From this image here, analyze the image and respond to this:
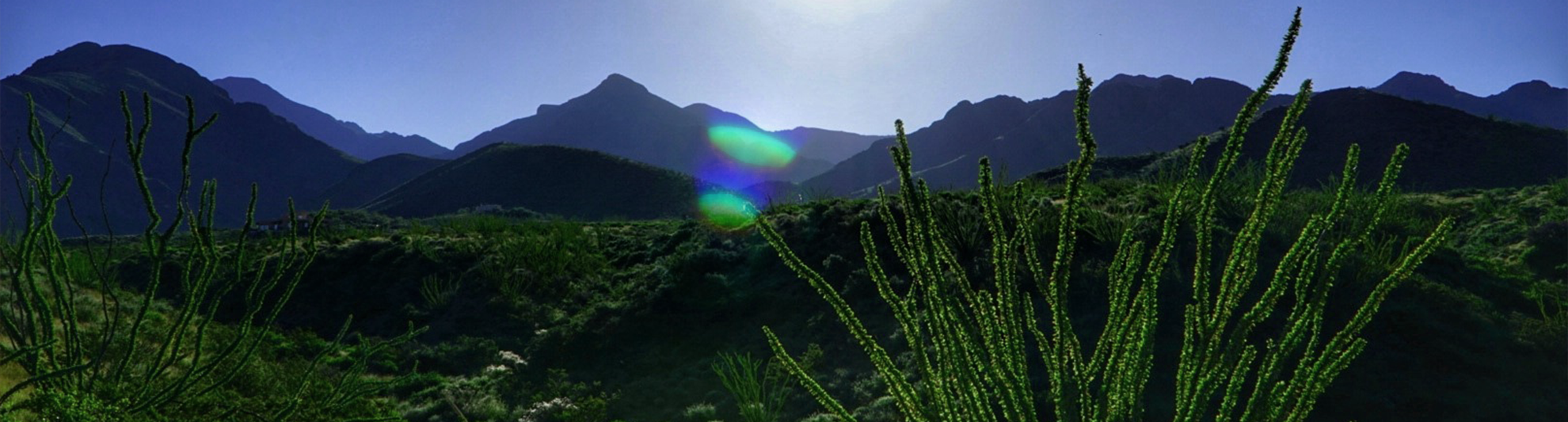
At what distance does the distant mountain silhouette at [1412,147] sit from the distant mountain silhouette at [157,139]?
113 metres

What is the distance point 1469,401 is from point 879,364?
6.62m

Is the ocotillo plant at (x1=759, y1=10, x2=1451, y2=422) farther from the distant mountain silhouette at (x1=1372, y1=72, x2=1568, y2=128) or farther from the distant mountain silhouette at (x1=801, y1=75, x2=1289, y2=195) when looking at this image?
the distant mountain silhouette at (x1=1372, y1=72, x2=1568, y2=128)

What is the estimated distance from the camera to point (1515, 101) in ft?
381

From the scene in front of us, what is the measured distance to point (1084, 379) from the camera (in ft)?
5.65

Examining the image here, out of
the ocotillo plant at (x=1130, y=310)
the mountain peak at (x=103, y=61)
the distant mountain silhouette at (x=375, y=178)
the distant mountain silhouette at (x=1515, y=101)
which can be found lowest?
the distant mountain silhouette at (x=375, y=178)

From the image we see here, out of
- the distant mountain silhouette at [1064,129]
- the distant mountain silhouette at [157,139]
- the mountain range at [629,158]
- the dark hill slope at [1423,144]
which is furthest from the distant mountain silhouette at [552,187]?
the distant mountain silhouette at [157,139]

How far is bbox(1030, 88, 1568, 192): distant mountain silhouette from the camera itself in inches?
1238

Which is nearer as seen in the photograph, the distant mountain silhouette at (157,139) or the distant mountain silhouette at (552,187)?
the distant mountain silhouette at (552,187)

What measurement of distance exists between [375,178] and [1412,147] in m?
116

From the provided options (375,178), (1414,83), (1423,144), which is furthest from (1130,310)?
(1414,83)

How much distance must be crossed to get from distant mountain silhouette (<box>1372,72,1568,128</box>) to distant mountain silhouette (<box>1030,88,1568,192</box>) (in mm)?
78870

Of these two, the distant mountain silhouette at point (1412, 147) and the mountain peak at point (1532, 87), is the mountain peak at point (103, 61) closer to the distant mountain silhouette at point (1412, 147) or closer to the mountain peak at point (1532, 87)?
the distant mountain silhouette at point (1412, 147)

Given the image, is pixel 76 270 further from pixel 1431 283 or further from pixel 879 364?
pixel 1431 283

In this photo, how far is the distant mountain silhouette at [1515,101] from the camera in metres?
107
